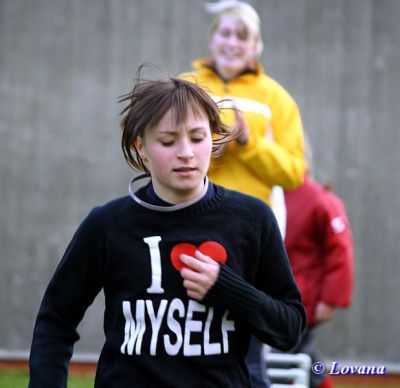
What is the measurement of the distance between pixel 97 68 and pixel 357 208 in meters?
2.37

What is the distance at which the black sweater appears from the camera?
2.51m

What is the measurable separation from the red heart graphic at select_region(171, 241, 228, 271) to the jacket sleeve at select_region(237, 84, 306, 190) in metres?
1.45

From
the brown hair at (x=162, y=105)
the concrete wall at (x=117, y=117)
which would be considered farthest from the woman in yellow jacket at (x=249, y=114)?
the concrete wall at (x=117, y=117)

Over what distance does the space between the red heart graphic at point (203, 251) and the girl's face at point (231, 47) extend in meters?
1.76

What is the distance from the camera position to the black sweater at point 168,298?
8.23ft

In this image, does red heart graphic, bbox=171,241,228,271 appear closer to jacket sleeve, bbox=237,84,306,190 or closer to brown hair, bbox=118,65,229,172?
brown hair, bbox=118,65,229,172

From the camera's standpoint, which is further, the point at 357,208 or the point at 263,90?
the point at 357,208

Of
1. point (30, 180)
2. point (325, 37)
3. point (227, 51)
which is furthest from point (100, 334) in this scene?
point (227, 51)

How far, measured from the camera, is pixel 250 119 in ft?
13.4

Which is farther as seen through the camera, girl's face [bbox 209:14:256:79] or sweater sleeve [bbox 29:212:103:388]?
girl's face [bbox 209:14:256:79]

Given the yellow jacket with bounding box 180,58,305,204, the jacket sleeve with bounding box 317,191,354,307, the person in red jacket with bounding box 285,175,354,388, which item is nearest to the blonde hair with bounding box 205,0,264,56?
the yellow jacket with bounding box 180,58,305,204

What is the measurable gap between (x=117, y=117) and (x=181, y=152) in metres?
5.32

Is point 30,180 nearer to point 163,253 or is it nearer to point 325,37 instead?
point 325,37

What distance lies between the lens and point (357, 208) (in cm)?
779
